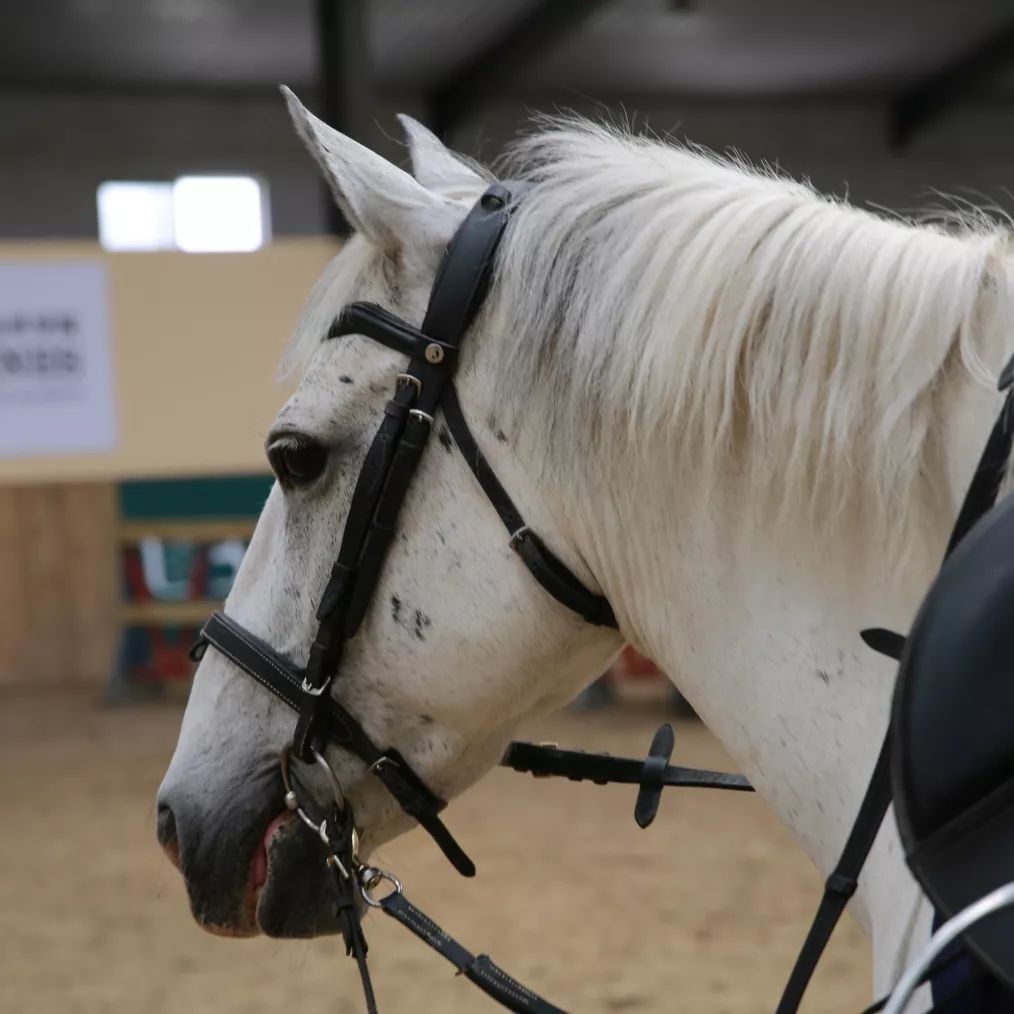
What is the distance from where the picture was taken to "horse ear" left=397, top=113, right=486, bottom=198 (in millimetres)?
1344

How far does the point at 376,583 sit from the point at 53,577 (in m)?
8.12

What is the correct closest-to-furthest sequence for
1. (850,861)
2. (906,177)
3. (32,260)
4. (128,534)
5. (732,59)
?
(850,861), (32,260), (128,534), (732,59), (906,177)

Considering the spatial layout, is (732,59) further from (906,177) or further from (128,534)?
(128,534)

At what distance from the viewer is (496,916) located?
13.4 ft

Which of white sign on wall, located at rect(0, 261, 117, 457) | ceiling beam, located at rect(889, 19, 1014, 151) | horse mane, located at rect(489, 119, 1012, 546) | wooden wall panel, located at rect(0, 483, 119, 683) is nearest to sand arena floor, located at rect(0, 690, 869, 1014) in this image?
white sign on wall, located at rect(0, 261, 117, 457)

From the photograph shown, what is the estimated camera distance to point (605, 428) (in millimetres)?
1121

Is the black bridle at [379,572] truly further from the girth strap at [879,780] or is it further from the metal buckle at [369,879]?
the girth strap at [879,780]

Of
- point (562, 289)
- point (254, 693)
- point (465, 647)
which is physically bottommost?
point (254, 693)

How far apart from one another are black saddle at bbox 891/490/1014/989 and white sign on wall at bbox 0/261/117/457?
546 centimetres

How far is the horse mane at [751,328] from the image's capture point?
997 mm

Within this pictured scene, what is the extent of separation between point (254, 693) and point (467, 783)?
0.24m

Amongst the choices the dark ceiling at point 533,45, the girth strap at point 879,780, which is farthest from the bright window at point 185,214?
the girth strap at point 879,780

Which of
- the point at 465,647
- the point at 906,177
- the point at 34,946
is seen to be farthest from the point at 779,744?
the point at 906,177

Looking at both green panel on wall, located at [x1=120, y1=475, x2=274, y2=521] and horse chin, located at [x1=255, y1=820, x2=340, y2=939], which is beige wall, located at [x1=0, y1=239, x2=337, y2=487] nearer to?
green panel on wall, located at [x1=120, y1=475, x2=274, y2=521]
